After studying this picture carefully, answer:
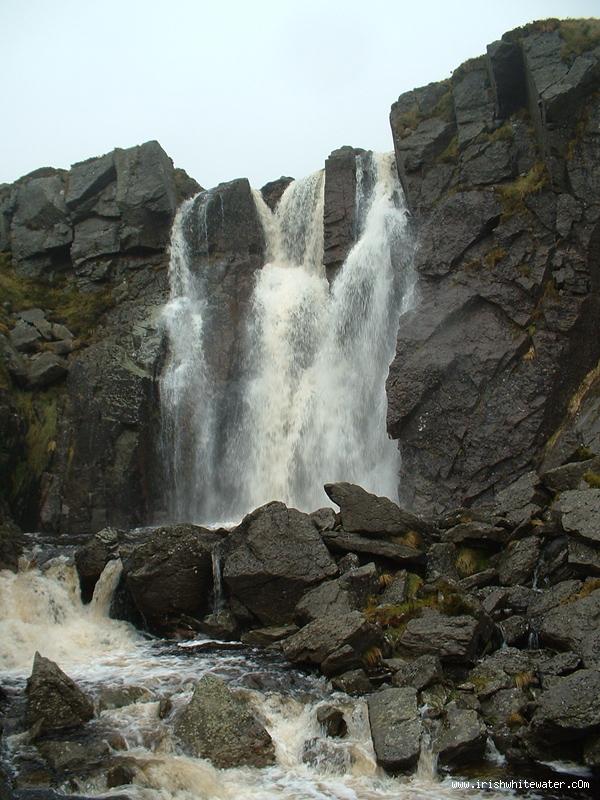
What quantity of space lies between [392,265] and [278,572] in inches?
649

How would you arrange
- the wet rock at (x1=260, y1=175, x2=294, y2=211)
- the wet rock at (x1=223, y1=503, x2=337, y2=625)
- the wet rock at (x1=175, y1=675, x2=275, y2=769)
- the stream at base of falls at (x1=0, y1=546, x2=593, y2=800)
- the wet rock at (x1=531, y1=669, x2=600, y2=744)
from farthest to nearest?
the wet rock at (x1=260, y1=175, x2=294, y2=211) → the wet rock at (x1=223, y1=503, x2=337, y2=625) → the wet rock at (x1=175, y1=675, x2=275, y2=769) → the stream at base of falls at (x1=0, y1=546, x2=593, y2=800) → the wet rock at (x1=531, y1=669, x2=600, y2=744)

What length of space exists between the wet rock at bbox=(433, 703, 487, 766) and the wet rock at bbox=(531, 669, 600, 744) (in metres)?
0.86

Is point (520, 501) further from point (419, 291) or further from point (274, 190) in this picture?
point (274, 190)

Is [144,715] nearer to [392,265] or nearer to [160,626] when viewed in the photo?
[160,626]

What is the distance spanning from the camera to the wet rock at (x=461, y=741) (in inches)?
449

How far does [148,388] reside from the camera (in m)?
31.4

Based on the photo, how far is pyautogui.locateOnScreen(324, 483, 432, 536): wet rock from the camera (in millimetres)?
19328

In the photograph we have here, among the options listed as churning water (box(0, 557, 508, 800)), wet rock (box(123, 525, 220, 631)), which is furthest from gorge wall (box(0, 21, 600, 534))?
churning water (box(0, 557, 508, 800))

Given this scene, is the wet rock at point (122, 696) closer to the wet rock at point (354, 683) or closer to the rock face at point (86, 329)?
the wet rock at point (354, 683)

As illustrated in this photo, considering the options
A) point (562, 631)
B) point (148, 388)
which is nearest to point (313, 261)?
point (148, 388)

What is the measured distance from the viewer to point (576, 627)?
13617 millimetres

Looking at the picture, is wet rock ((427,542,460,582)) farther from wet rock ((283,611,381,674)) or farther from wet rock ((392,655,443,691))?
wet rock ((392,655,443,691))

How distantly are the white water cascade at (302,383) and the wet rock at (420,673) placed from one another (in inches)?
524

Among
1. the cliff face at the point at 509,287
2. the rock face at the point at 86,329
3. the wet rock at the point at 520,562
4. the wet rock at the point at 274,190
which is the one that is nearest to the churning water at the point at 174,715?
the wet rock at the point at 520,562
